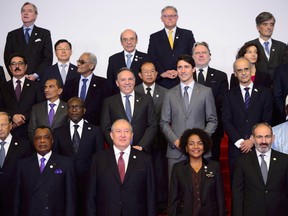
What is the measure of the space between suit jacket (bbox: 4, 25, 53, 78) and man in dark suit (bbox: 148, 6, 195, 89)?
137cm

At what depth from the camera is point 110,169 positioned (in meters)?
7.34

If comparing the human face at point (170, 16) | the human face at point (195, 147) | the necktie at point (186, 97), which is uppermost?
the human face at point (170, 16)

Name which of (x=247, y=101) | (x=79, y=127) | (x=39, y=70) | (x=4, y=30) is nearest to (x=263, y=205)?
(x=247, y=101)

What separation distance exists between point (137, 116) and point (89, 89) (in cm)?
110

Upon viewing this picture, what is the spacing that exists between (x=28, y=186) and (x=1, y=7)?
14.7 ft

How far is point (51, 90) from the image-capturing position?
8.53 meters

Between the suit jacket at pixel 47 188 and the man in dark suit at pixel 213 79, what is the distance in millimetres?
1851

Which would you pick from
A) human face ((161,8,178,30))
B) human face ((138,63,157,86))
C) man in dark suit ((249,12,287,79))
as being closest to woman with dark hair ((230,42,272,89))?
man in dark suit ((249,12,287,79))

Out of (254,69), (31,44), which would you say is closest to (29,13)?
(31,44)

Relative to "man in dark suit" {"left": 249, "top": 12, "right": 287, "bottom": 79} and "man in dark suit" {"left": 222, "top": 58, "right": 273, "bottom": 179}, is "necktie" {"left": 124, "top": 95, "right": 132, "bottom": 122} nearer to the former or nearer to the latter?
"man in dark suit" {"left": 222, "top": 58, "right": 273, "bottom": 179}

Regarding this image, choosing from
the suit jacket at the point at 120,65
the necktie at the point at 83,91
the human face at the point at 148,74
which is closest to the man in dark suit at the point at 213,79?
the human face at the point at 148,74

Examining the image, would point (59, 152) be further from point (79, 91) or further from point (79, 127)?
point (79, 91)

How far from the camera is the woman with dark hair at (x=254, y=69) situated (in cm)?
876

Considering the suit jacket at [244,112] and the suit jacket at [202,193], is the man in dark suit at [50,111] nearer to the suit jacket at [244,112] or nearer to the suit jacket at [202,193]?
the suit jacket at [202,193]
